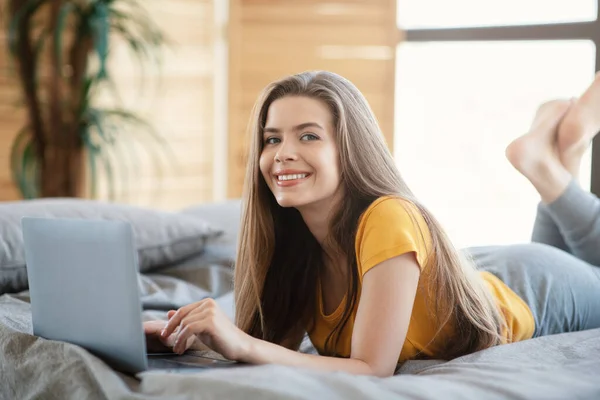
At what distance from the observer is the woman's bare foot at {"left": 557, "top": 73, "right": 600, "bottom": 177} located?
2.14 meters

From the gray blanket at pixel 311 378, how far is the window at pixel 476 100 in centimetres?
189

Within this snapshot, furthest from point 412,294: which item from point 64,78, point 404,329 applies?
point 64,78

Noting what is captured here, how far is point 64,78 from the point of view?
112 inches

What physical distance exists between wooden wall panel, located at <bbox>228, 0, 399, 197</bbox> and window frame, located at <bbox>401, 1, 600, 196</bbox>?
13 cm

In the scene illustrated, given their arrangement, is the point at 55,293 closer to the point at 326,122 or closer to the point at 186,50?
the point at 326,122

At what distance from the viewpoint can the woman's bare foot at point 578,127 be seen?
7.02ft

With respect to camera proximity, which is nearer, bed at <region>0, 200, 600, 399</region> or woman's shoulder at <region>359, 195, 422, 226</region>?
bed at <region>0, 200, 600, 399</region>

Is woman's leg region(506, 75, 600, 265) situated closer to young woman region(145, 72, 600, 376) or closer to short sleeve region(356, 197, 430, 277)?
young woman region(145, 72, 600, 376)

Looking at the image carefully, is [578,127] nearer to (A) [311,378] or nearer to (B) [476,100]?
(A) [311,378]

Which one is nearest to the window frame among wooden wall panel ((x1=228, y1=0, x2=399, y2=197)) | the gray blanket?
wooden wall panel ((x1=228, y1=0, x2=399, y2=197))

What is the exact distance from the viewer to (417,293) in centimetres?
147

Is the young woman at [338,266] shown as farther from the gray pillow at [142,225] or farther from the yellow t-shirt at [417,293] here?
the gray pillow at [142,225]

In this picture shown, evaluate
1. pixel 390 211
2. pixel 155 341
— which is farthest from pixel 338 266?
pixel 155 341

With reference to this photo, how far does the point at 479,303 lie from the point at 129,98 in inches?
96.8
